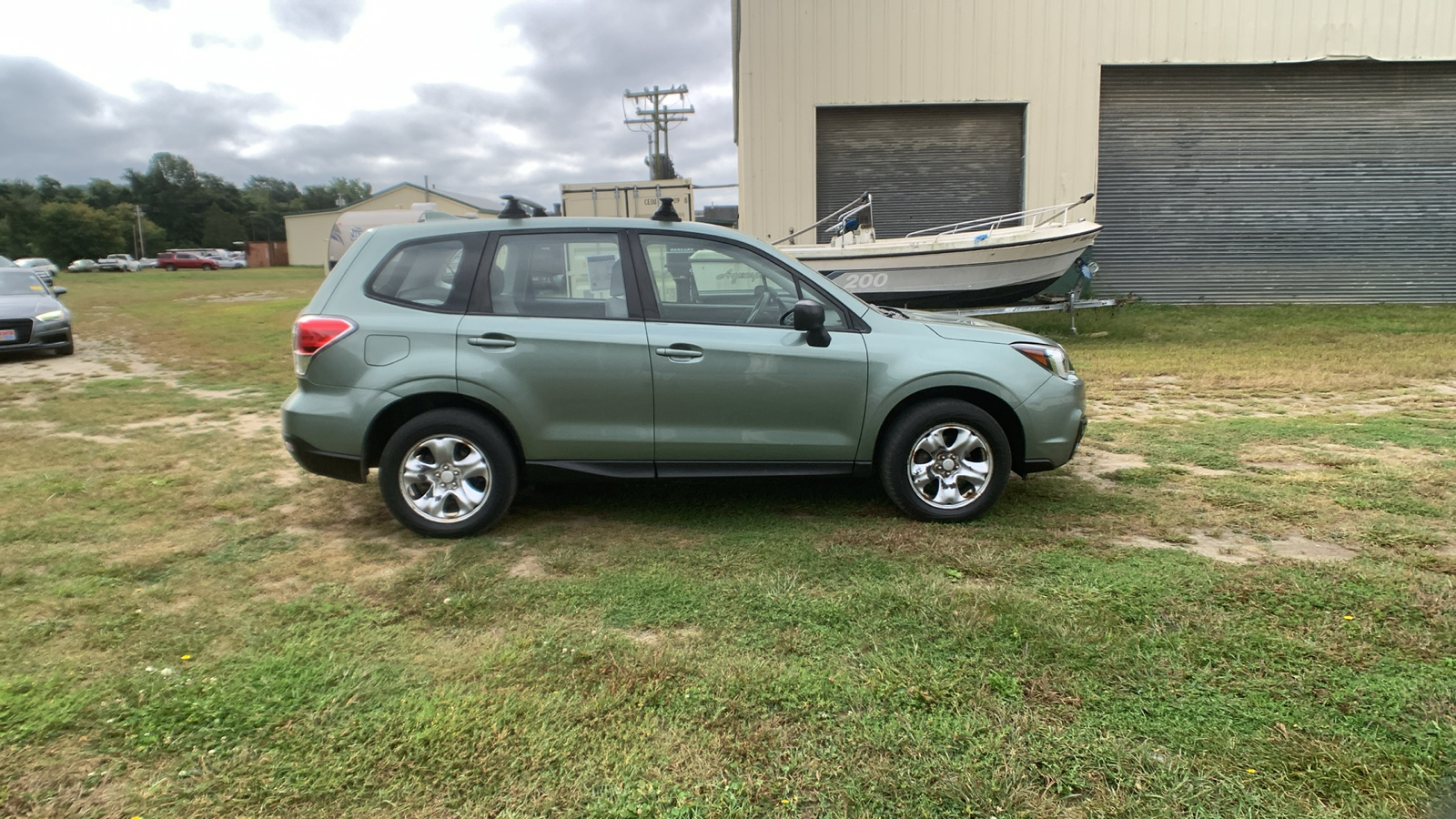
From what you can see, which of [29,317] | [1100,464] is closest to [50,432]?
[29,317]

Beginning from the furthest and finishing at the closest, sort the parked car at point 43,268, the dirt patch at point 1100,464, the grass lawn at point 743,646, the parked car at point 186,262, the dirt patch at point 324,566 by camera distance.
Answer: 1. the parked car at point 186,262
2. the parked car at point 43,268
3. the dirt patch at point 1100,464
4. the dirt patch at point 324,566
5. the grass lawn at point 743,646

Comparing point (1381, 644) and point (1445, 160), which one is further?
point (1445, 160)

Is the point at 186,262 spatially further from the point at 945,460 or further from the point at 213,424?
the point at 945,460

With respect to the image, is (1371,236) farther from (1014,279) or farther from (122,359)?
(122,359)

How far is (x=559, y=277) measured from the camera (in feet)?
15.0

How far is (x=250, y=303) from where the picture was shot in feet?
74.2

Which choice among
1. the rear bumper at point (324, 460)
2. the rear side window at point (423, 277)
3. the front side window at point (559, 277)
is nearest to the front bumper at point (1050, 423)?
the front side window at point (559, 277)

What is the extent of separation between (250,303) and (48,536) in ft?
66.6

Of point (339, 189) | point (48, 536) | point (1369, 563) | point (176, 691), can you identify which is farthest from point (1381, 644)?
point (339, 189)

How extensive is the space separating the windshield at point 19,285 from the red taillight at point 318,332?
1125 centimetres

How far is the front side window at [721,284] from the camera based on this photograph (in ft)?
15.1

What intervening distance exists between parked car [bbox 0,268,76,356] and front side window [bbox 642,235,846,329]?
11.3 m

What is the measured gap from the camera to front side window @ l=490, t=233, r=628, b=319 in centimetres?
452

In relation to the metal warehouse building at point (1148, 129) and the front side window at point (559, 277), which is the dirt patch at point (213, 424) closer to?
the front side window at point (559, 277)
